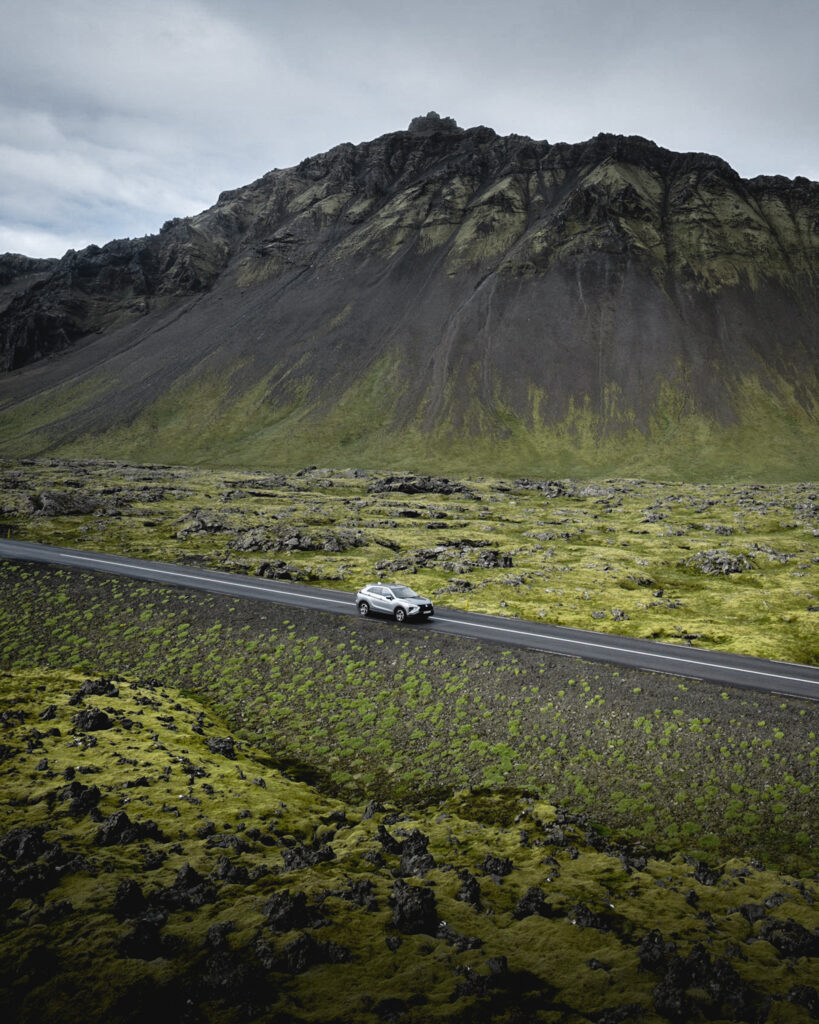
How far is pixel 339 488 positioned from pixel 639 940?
110968 mm

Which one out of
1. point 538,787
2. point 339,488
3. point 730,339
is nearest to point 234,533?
point 339,488

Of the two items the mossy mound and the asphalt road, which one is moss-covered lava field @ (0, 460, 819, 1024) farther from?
the asphalt road

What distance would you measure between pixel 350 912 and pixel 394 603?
25.5m

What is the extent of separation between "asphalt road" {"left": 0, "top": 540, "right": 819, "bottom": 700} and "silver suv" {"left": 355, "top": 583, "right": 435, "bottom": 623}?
0.83 meters

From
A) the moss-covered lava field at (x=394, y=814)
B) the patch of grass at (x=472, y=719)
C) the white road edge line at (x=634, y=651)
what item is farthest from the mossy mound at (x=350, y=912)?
the white road edge line at (x=634, y=651)

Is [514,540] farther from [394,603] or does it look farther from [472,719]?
[472,719]

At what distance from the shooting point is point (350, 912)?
12.0m

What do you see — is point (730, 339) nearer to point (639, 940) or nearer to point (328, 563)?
point (328, 563)

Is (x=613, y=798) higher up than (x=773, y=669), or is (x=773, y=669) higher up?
(x=773, y=669)

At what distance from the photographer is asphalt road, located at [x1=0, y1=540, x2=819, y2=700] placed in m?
29.2

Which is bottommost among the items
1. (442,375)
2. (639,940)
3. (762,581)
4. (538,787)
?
(538,787)

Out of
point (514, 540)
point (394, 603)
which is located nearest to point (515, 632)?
point (394, 603)

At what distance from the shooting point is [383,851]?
15.6 meters

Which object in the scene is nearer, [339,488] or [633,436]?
[339,488]
